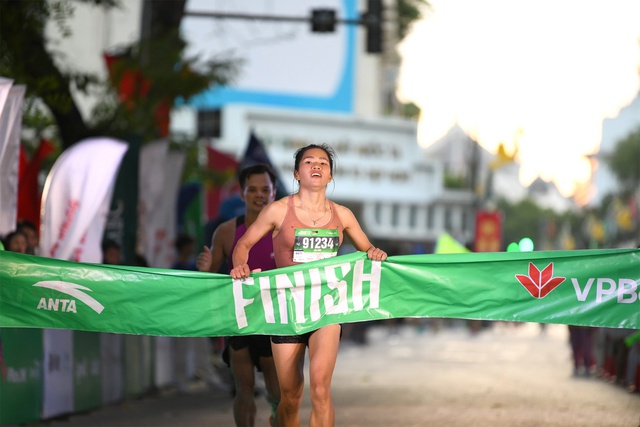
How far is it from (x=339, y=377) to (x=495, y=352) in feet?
32.1

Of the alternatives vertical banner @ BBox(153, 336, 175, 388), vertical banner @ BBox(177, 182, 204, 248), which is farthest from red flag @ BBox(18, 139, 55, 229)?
vertical banner @ BBox(177, 182, 204, 248)

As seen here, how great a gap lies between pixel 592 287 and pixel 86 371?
633 cm

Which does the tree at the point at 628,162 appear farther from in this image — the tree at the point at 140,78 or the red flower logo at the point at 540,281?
the red flower logo at the point at 540,281

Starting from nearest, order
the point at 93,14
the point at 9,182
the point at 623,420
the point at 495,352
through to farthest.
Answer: the point at 9,182 → the point at 623,420 → the point at 495,352 → the point at 93,14

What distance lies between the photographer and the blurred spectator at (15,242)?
38.8ft

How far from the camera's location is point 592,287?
877 cm

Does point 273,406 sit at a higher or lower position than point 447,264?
lower

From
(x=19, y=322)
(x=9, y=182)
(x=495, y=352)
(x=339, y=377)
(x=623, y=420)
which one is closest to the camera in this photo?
(x=19, y=322)

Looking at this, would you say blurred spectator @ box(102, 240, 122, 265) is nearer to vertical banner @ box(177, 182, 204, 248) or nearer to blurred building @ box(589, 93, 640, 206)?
vertical banner @ box(177, 182, 204, 248)

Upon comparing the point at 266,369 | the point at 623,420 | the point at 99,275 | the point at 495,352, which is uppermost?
the point at 99,275

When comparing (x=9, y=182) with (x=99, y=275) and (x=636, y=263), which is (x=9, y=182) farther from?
(x=636, y=263)

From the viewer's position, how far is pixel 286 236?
8297 millimetres

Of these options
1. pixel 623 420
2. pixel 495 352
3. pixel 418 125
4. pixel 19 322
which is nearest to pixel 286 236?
pixel 19 322

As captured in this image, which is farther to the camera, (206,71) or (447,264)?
(206,71)
